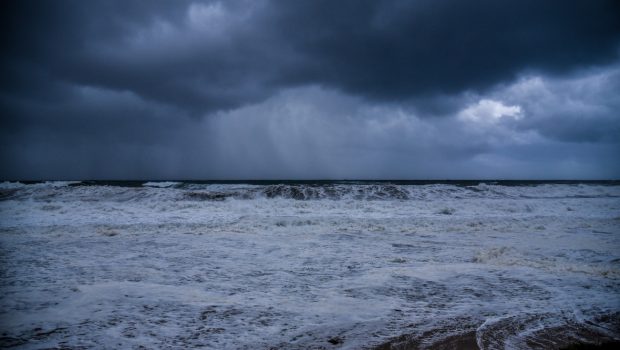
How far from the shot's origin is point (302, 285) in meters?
4.99

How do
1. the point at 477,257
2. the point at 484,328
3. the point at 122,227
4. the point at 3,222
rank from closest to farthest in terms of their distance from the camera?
the point at 484,328
the point at 477,257
the point at 122,227
the point at 3,222

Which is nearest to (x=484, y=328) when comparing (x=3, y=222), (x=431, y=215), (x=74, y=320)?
(x=74, y=320)

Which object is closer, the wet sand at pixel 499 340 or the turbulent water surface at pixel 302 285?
the wet sand at pixel 499 340

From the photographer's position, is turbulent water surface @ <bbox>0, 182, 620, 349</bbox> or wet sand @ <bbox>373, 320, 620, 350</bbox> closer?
wet sand @ <bbox>373, 320, 620, 350</bbox>

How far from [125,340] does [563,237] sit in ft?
35.8

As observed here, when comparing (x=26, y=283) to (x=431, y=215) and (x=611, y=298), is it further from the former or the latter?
(x=431, y=215)

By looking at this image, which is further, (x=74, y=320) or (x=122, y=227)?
(x=122, y=227)

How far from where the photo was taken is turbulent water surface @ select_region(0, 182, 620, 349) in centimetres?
337

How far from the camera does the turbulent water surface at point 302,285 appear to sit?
337 cm

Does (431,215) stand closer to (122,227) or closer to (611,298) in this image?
(611,298)

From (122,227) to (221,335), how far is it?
9.33 m

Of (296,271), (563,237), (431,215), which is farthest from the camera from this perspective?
(431,215)

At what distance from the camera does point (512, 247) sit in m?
8.05

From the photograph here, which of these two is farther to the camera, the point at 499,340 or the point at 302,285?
the point at 302,285
